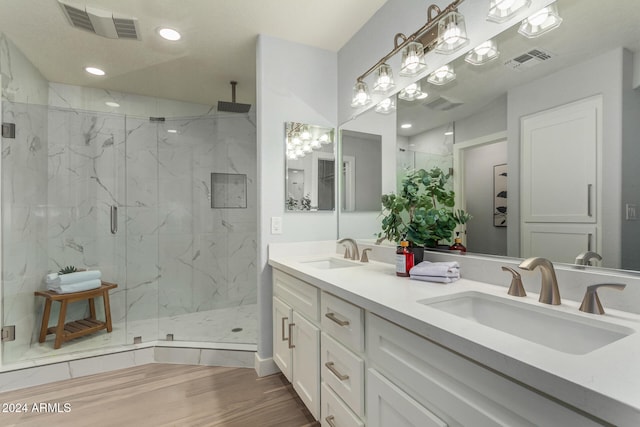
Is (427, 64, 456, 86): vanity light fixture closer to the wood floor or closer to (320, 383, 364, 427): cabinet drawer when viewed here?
(320, 383, 364, 427): cabinet drawer

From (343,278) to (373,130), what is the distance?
116 centimetres

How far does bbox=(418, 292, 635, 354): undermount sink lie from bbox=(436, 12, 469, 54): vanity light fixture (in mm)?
1085

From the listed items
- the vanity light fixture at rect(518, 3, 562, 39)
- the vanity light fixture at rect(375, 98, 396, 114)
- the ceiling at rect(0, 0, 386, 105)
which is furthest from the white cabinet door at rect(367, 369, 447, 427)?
the ceiling at rect(0, 0, 386, 105)

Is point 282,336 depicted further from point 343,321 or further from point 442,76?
point 442,76

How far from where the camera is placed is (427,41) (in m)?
1.55

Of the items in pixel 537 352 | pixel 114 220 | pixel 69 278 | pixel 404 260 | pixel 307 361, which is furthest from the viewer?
pixel 114 220

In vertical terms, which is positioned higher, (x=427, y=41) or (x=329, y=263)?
(x=427, y=41)

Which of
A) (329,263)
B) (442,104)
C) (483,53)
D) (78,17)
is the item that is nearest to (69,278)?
(78,17)

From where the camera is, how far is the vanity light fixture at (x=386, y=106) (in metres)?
1.88

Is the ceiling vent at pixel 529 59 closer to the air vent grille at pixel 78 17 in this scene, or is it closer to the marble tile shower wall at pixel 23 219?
the air vent grille at pixel 78 17

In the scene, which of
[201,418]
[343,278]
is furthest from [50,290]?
[343,278]

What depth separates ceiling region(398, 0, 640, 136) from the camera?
0.91 metres

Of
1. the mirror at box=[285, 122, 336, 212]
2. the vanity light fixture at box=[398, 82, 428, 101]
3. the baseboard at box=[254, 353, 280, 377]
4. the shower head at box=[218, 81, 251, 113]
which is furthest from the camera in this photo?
the shower head at box=[218, 81, 251, 113]

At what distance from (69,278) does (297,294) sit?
220 centimetres
